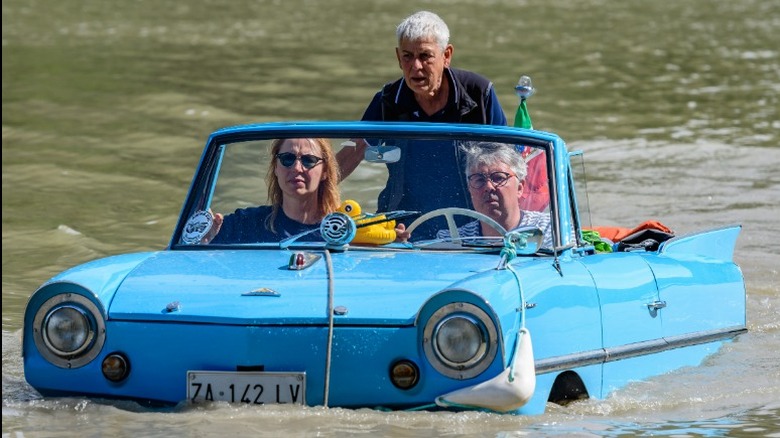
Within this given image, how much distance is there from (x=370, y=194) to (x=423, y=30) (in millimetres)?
1093

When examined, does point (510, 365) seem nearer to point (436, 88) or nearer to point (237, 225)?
point (237, 225)

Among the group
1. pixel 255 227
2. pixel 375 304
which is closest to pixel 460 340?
pixel 375 304

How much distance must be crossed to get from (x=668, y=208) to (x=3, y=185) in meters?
5.88

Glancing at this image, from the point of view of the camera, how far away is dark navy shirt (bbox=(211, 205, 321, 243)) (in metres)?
7.37

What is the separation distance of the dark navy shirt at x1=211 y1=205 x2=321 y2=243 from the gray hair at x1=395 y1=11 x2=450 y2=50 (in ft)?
4.15

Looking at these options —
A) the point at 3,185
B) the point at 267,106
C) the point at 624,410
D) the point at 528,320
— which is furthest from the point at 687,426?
the point at 267,106

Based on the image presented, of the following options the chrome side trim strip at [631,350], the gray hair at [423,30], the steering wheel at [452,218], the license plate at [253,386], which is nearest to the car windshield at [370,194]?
the steering wheel at [452,218]

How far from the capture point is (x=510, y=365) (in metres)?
6.11

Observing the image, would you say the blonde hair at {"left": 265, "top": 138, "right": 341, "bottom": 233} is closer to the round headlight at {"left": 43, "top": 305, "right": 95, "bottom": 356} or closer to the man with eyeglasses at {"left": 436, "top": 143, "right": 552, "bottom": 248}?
the man with eyeglasses at {"left": 436, "top": 143, "right": 552, "bottom": 248}

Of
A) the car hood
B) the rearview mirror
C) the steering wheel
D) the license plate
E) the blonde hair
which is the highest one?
the rearview mirror

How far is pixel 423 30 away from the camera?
8.22 m

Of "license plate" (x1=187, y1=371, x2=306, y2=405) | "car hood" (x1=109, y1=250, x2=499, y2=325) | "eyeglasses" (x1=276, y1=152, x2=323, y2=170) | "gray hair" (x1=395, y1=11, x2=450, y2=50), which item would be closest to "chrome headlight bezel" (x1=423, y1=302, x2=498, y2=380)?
"car hood" (x1=109, y1=250, x2=499, y2=325)

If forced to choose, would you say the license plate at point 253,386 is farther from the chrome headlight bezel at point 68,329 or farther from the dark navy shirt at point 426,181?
the dark navy shirt at point 426,181

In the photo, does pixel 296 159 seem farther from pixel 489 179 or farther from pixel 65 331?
pixel 65 331
